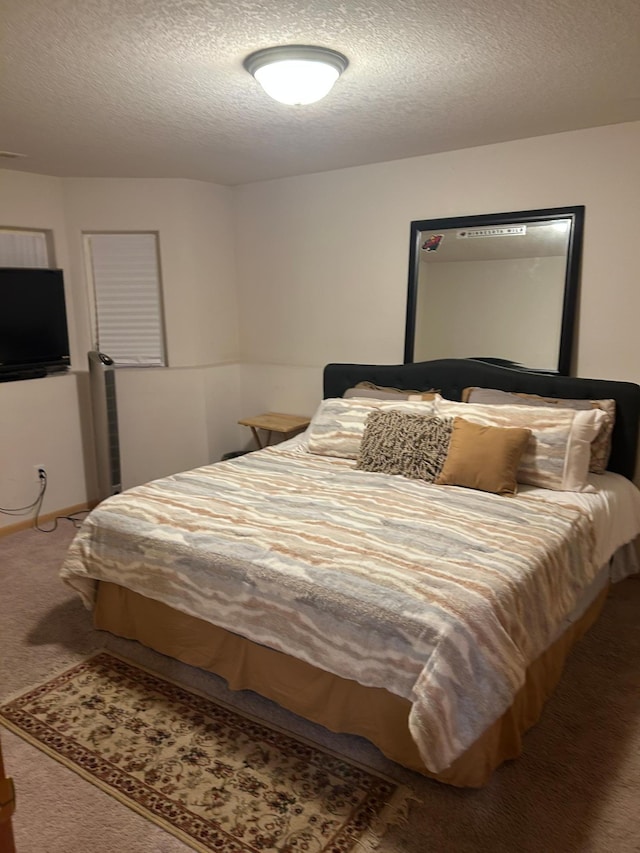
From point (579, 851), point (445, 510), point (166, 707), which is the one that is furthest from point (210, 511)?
point (579, 851)

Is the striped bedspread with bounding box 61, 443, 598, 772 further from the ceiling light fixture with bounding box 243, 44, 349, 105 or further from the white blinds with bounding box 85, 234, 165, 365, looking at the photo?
the white blinds with bounding box 85, 234, 165, 365

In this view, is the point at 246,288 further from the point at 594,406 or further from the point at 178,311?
the point at 594,406

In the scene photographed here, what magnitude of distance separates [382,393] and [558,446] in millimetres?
1216

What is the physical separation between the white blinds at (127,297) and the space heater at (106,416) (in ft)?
1.06

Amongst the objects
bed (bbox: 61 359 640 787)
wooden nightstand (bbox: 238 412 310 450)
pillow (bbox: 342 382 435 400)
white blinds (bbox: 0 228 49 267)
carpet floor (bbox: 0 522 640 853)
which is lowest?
carpet floor (bbox: 0 522 640 853)

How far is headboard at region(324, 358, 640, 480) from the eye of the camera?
3.12m

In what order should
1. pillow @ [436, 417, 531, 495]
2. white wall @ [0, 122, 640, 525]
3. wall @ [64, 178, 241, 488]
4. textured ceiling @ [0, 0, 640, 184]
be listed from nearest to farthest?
textured ceiling @ [0, 0, 640, 184], pillow @ [436, 417, 531, 495], white wall @ [0, 122, 640, 525], wall @ [64, 178, 241, 488]

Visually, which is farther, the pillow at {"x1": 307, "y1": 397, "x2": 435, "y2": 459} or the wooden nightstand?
the wooden nightstand

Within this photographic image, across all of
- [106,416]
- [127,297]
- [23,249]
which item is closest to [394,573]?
[106,416]

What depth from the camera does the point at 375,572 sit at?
2.02 metres

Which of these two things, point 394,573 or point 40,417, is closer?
point 394,573

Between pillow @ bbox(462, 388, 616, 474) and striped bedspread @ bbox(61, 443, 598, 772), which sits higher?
pillow @ bbox(462, 388, 616, 474)

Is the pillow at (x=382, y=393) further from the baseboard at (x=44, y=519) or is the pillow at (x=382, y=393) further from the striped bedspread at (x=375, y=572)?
the baseboard at (x=44, y=519)

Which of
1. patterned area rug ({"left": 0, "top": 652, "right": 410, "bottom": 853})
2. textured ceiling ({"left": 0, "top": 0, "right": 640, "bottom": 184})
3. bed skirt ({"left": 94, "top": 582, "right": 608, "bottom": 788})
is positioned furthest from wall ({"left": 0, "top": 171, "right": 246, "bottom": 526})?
patterned area rug ({"left": 0, "top": 652, "right": 410, "bottom": 853})
